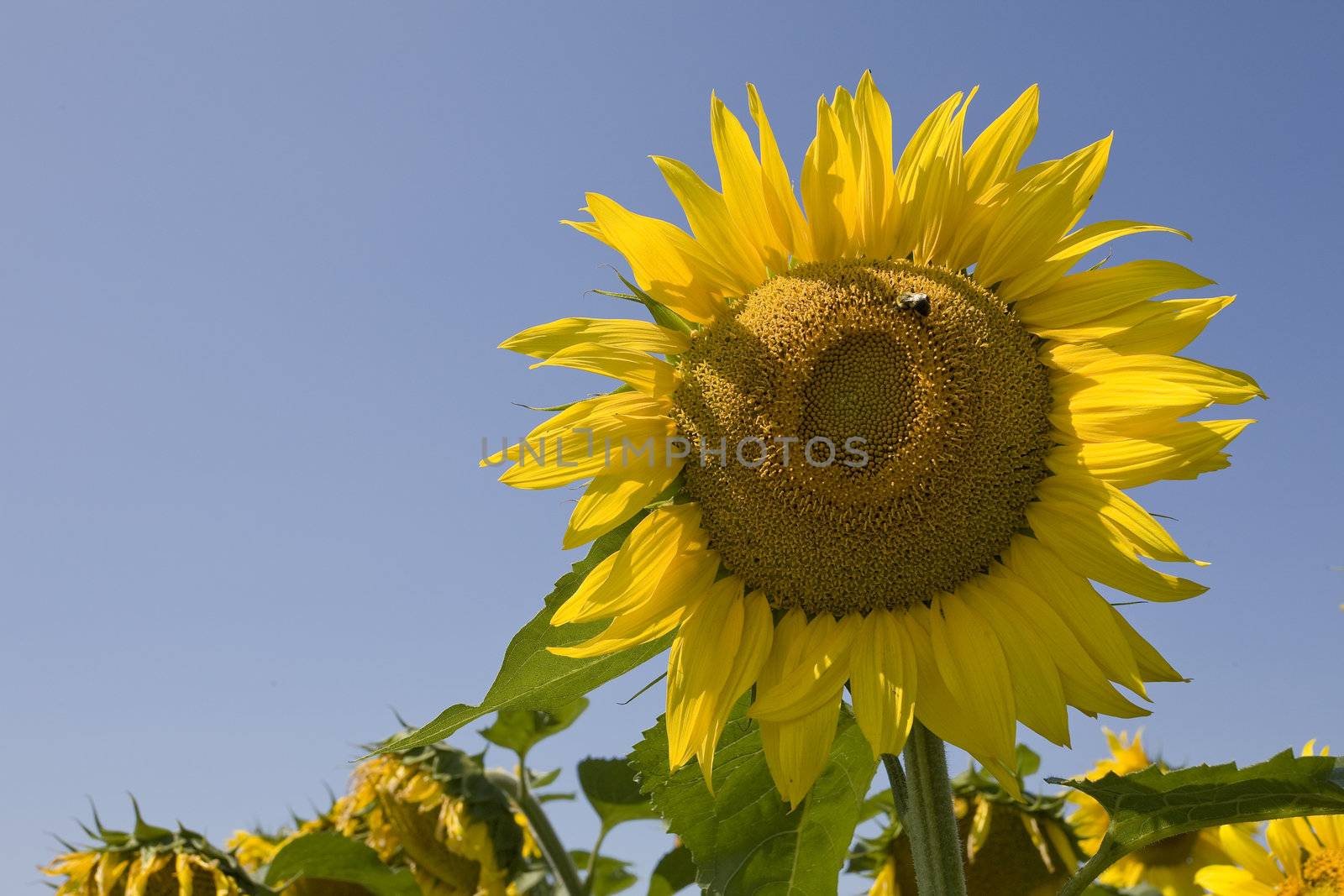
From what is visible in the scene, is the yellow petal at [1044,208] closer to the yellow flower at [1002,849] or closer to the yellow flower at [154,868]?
the yellow flower at [1002,849]

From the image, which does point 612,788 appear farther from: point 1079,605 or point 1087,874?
point 1079,605

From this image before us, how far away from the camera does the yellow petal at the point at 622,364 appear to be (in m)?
2.47

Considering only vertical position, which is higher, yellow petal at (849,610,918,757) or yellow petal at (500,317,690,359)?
yellow petal at (500,317,690,359)

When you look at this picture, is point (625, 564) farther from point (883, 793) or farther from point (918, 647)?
point (883, 793)

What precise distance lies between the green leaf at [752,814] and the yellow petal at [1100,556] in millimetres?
650

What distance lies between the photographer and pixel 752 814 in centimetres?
261

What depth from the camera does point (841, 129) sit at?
2482 mm

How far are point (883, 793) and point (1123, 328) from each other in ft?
8.04

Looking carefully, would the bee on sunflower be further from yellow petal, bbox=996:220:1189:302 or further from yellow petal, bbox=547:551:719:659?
yellow petal, bbox=996:220:1189:302

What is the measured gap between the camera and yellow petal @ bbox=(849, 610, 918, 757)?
2251 millimetres

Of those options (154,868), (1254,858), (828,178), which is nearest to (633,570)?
(828,178)

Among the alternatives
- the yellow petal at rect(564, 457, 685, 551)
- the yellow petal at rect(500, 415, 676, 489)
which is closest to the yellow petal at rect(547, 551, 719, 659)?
the yellow petal at rect(564, 457, 685, 551)

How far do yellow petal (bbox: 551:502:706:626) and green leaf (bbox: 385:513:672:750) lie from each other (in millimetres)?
74

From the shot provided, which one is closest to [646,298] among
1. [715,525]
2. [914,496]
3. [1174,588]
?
[715,525]
